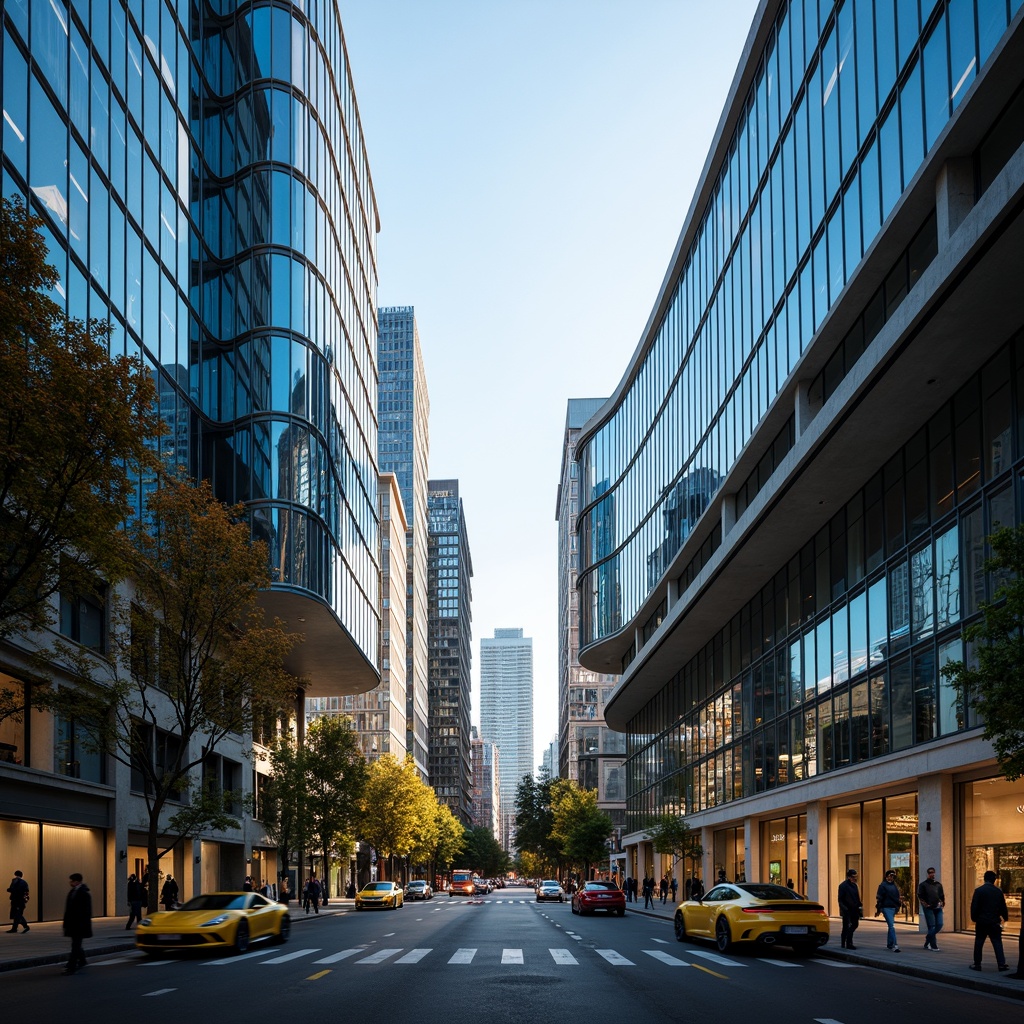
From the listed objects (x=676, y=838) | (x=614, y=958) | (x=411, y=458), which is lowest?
(x=676, y=838)

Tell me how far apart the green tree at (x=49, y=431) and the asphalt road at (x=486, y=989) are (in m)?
6.33

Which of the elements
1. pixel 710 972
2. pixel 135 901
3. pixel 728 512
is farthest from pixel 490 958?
pixel 728 512

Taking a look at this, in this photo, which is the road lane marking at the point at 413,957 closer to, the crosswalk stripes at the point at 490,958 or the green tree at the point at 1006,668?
the crosswalk stripes at the point at 490,958

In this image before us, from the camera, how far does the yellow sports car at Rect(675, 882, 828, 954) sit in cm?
2225

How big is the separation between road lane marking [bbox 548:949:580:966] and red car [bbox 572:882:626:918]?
70.3ft

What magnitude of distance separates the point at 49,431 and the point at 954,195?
17.9m

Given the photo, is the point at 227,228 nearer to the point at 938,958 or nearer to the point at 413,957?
the point at 413,957

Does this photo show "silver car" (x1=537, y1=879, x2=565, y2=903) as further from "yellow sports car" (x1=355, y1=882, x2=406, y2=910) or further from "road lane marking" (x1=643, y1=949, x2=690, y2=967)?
"road lane marking" (x1=643, y1=949, x2=690, y2=967)

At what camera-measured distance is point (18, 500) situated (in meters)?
19.2

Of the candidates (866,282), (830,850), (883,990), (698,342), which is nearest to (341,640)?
(698,342)

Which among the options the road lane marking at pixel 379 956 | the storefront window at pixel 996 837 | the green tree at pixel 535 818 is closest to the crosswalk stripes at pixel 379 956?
the road lane marking at pixel 379 956

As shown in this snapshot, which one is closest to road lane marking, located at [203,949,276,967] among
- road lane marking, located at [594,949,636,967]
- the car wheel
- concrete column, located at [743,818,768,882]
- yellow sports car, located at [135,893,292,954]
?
yellow sports car, located at [135,893,292,954]

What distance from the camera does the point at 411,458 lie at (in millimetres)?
169625

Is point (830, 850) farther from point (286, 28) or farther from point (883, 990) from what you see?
point (286, 28)
